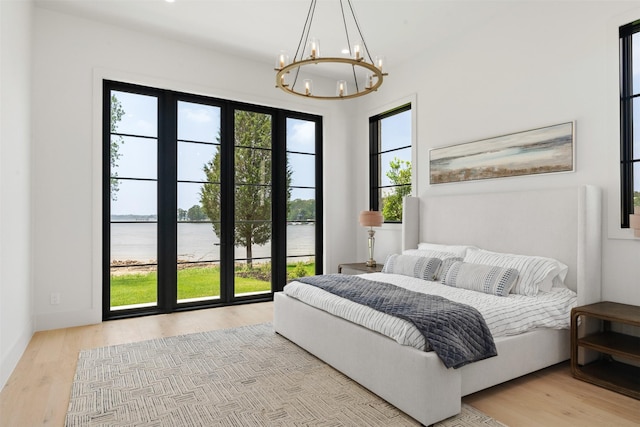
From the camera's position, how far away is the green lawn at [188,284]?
4363mm

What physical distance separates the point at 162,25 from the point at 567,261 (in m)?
4.56

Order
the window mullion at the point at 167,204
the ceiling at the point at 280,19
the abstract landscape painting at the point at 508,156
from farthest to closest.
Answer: the window mullion at the point at 167,204 < the ceiling at the point at 280,19 < the abstract landscape painting at the point at 508,156

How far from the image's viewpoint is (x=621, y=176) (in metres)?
2.96

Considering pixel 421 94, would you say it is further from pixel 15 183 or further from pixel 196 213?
pixel 15 183

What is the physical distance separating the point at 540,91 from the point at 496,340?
2327 millimetres

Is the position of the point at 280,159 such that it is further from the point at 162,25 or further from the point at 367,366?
the point at 367,366

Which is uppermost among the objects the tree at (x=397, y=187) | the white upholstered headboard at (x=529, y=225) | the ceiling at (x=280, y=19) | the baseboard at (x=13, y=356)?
the ceiling at (x=280, y=19)

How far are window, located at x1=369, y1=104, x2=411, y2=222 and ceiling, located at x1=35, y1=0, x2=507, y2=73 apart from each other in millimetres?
971

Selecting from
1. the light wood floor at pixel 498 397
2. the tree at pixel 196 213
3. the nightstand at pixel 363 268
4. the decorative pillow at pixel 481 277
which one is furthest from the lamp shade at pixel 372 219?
the light wood floor at pixel 498 397

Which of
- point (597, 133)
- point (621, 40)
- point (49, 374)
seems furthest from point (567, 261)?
point (49, 374)

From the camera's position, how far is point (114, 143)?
4.32 metres

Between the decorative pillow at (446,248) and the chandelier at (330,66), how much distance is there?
6.12ft

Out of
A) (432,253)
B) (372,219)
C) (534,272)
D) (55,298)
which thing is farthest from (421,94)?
(55,298)

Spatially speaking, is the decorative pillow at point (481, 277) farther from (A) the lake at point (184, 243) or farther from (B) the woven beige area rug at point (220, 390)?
(A) the lake at point (184, 243)
